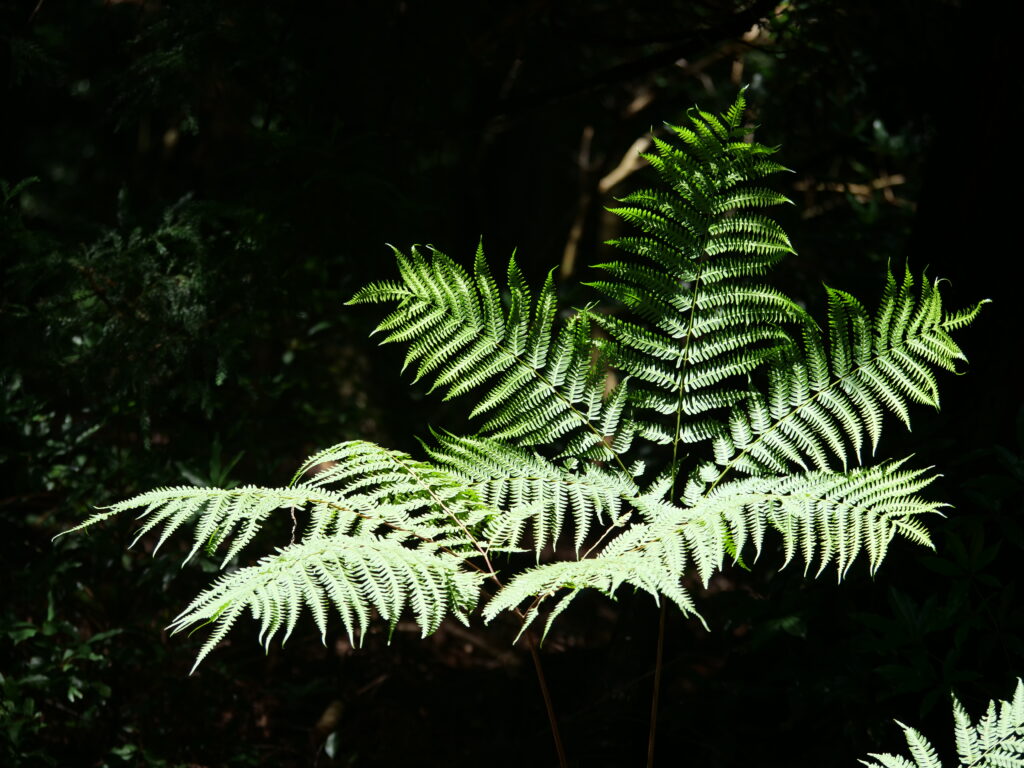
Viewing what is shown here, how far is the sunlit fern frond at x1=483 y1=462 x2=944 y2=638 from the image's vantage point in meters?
1.29

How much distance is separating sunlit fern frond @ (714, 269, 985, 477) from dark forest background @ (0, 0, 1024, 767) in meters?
0.52

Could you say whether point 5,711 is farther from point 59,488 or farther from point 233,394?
point 233,394

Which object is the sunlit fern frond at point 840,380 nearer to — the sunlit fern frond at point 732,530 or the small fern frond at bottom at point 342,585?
the sunlit fern frond at point 732,530

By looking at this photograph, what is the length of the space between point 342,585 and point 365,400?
195 cm

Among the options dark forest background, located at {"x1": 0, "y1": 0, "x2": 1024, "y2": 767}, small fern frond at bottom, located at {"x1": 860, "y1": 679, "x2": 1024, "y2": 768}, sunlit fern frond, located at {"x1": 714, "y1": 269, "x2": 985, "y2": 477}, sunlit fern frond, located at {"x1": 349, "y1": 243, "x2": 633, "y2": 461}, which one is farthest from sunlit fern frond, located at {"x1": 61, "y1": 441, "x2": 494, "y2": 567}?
dark forest background, located at {"x1": 0, "y1": 0, "x2": 1024, "y2": 767}

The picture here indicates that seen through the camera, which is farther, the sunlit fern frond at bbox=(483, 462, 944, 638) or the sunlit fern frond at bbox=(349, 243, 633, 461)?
the sunlit fern frond at bbox=(349, 243, 633, 461)

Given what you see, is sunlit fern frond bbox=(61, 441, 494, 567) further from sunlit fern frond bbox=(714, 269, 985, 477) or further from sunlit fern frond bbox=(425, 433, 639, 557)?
sunlit fern frond bbox=(714, 269, 985, 477)

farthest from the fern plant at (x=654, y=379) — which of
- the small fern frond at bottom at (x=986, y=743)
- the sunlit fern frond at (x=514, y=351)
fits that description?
the small fern frond at bottom at (x=986, y=743)

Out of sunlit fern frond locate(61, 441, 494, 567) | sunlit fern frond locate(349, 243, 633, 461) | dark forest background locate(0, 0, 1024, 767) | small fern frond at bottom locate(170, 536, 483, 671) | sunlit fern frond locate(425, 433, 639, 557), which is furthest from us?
dark forest background locate(0, 0, 1024, 767)

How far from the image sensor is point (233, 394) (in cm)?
283

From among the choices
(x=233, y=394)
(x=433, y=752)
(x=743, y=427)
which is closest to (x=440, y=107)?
(x=233, y=394)

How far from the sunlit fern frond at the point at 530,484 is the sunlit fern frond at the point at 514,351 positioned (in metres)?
0.05

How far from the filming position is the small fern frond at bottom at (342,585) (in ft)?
4.06

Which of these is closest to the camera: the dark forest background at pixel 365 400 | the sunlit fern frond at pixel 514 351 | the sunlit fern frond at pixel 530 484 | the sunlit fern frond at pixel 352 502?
the sunlit fern frond at pixel 352 502
